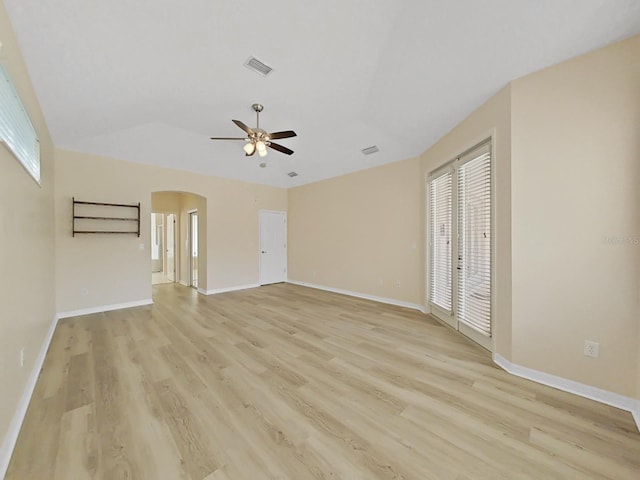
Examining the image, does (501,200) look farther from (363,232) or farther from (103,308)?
(103,308)

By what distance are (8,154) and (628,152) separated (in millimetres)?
4503

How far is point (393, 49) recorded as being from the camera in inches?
102

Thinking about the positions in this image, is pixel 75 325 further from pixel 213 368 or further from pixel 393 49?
pixel 393 49

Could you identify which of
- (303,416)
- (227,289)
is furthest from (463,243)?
(227,289)

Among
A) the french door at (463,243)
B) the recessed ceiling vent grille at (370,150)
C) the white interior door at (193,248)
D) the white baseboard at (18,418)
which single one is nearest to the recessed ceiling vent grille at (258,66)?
the recessed ceiling vent grille at (370,150)

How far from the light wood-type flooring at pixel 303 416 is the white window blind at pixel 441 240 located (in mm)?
779

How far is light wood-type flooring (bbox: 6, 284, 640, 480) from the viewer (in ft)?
4.76

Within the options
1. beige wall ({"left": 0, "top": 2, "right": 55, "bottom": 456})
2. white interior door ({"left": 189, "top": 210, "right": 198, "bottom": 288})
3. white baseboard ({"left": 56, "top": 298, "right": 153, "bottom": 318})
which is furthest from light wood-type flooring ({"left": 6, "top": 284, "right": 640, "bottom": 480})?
white interior door ({"left": 189, "top": 210, "right": 198, "bottom": 288})

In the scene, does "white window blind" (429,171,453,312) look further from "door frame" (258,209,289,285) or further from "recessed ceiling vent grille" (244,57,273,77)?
"door frame" (258,209,289,285)

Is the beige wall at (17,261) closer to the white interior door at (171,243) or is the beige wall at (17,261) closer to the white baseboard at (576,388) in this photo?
the white baseboard at (576,388)

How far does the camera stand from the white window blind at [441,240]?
376 cm

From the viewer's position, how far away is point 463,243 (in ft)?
11.1

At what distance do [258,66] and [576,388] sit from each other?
14.0 ft

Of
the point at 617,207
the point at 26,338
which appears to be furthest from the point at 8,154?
the point at 617,207
